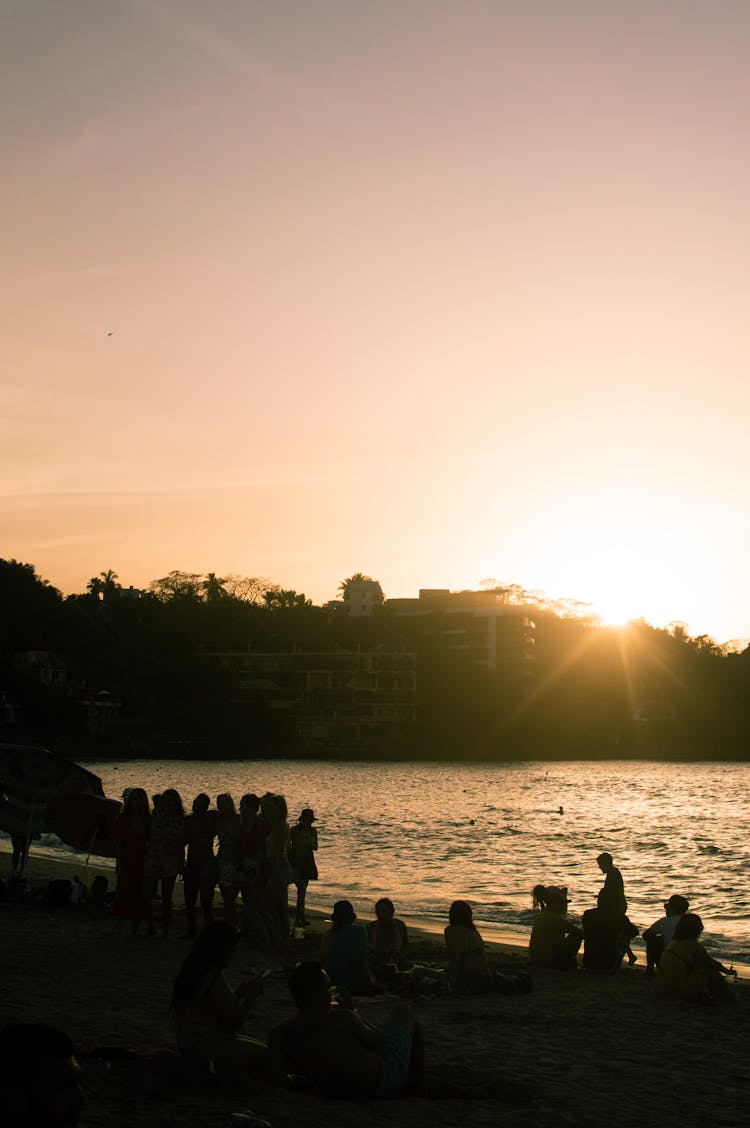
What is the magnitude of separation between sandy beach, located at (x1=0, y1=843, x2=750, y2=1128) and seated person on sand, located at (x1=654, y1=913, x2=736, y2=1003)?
0.58 feet

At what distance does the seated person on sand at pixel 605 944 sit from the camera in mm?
13117

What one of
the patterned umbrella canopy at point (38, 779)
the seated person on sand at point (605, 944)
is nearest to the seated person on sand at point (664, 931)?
the seated person on sand at point (605, 944)

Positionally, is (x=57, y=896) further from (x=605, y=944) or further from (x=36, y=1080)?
(x=36, y=1080)

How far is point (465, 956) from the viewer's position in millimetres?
11047

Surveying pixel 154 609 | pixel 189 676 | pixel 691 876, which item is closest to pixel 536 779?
pixel 189 676

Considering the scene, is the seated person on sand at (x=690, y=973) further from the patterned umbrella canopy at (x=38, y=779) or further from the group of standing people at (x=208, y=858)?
the patterned umbrella canopy at (x=38, y=779)

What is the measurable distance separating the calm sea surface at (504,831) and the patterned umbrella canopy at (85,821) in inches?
338

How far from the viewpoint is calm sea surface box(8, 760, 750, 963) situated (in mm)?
27000

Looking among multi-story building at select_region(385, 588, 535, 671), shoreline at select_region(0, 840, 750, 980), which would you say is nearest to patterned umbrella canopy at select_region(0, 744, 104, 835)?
shoreline at select_region(0, 840, 750, 980)

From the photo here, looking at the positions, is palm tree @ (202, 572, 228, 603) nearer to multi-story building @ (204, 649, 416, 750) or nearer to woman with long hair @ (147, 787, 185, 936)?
multi-story building @ (204, 649, 416, 750)

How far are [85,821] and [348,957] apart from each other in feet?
19.0

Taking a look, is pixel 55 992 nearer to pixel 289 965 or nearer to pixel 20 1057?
pixel 289 965

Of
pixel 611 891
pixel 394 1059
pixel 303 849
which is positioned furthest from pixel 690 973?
pixel 303 849

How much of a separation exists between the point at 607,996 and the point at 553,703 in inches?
4992
